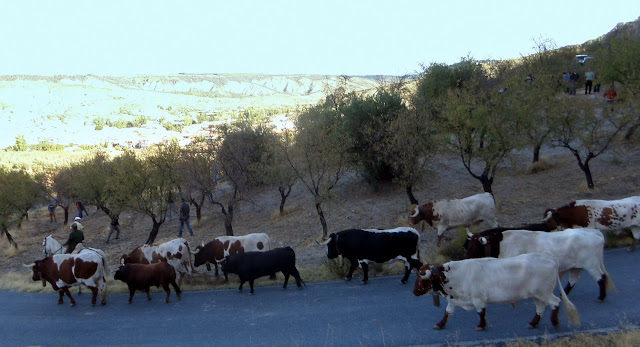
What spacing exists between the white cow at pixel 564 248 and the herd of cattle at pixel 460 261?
2 centimetres

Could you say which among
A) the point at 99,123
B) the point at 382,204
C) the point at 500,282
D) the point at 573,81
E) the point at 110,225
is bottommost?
the point at 110,225

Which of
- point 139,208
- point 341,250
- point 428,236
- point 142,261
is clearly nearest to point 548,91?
point 428,236

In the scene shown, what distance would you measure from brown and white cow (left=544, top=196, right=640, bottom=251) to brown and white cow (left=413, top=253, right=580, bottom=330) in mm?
5294

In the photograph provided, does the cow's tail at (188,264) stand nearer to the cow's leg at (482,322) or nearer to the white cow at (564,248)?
the white cow at (564,248)

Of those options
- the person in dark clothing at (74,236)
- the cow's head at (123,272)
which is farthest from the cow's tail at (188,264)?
the person in dark clothing at (74,236)

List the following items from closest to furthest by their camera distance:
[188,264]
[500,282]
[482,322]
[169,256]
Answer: [500,282] < [482,322] < [169,256] < [188,264]

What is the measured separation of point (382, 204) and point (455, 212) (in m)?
7.95

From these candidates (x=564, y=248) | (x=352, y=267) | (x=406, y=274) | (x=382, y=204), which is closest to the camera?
(x=564, y=248)

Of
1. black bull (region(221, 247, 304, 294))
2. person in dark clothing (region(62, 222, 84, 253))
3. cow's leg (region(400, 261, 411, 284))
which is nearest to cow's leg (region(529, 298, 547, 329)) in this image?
cow's leg (region(400, 261, 411, 284))

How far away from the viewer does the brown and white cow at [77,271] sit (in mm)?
13086

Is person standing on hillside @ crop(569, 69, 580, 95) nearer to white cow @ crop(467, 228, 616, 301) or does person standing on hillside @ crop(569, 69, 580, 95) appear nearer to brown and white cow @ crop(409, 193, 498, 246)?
brown and white cow @ crop(409, 193, 498, 246)

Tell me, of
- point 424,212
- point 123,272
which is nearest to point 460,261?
point 424,212

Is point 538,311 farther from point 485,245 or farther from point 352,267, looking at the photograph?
point 352,267

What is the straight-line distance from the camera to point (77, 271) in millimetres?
13102
